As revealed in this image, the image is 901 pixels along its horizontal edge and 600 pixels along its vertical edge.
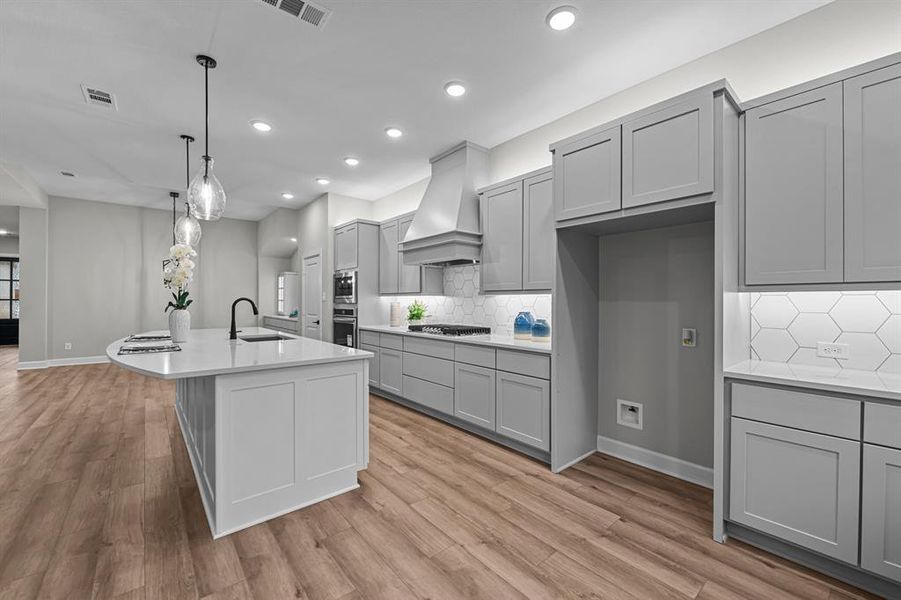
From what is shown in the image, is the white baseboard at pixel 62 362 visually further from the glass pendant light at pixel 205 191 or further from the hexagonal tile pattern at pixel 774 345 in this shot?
the hexagonal tile pattern at pixel 774 345

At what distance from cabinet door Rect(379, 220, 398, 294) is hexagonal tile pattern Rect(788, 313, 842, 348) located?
3818 millimetres

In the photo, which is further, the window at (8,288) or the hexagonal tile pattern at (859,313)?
the window at (8,288)

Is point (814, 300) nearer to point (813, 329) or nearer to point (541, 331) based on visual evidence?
point (813, 329)

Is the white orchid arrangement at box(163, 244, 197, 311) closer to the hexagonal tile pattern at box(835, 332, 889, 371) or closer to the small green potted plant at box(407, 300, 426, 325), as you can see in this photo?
the small green potted plant at box(407, 300, 426, 325)

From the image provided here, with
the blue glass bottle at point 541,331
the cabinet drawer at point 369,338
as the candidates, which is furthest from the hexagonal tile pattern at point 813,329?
the cabinet drawer at point 369,338

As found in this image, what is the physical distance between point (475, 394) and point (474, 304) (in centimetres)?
121

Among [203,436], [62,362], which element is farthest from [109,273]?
[203,436]

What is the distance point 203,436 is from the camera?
237cm

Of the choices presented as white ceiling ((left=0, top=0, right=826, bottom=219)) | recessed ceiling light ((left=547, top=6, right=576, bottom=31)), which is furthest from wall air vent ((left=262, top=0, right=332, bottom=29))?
recessed ceiling light ((left=547, top=6, right=576, bottom=31))

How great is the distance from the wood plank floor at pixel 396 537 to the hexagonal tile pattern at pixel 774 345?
3.08 feet

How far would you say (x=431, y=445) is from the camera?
3.26 metres

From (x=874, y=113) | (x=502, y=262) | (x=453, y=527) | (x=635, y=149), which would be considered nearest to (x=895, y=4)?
(x=874, y=113)

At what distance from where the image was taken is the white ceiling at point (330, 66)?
2.23 m

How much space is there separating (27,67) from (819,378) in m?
5.12
